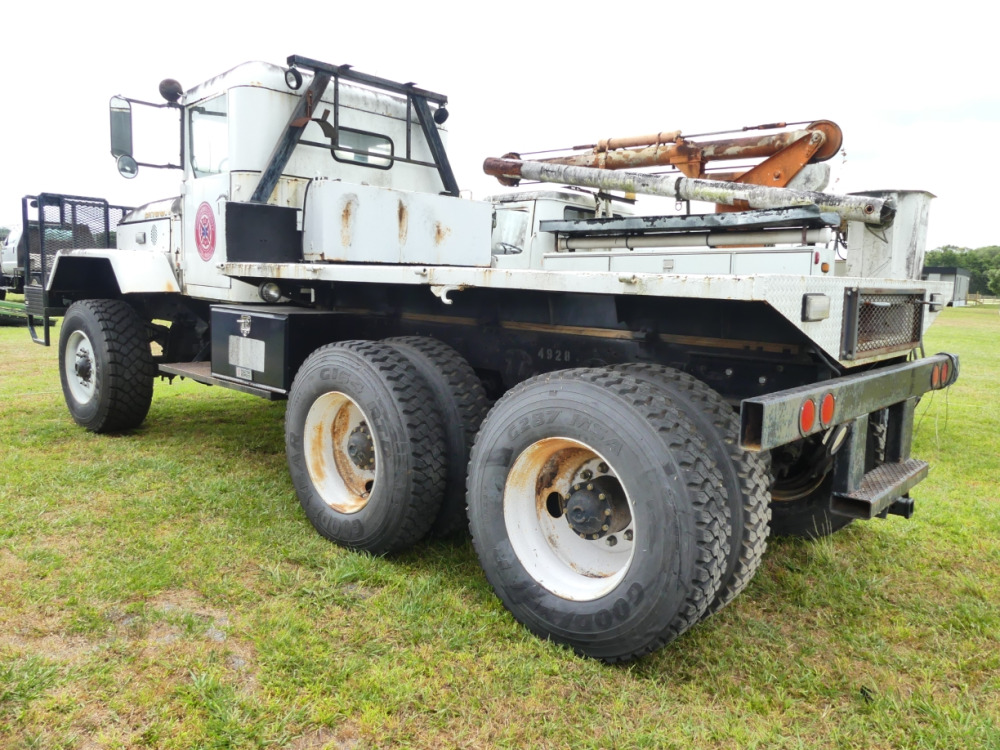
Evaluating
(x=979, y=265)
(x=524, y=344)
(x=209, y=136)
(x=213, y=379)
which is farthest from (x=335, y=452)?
(x=979, y=265)

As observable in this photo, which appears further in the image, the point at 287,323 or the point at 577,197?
the point at 577,197

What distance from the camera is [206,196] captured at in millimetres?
4938

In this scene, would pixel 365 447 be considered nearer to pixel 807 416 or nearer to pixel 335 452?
pixel 335 452

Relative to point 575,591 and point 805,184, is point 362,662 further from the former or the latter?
point 805,184

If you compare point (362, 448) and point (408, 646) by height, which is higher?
point (362, 448)

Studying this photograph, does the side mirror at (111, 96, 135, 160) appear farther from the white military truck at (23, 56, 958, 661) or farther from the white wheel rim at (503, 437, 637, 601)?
the white wheel rim at (503, 437, 637, 601)

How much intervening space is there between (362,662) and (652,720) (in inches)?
38.5

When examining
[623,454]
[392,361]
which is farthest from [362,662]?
[392,361]

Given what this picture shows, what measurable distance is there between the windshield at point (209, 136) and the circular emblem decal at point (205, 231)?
1.04 feet

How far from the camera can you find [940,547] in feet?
12.8

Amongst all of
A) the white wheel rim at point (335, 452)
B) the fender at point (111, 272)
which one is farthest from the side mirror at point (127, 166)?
the white wheel rim at point (335, 452)

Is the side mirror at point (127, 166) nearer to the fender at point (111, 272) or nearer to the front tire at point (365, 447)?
the fender at point (111, 272)

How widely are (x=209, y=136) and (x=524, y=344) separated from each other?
290 centimetres

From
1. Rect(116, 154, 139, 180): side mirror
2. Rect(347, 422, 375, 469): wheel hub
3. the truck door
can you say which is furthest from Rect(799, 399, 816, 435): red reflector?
Rect(116, 154, 139, 180): side mirror
